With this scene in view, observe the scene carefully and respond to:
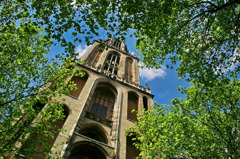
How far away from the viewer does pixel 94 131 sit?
43.6ft

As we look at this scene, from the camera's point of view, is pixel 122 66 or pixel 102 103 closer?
pixel 102 103

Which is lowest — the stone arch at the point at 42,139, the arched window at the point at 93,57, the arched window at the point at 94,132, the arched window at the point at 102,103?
the stone arch at the point at 42,139

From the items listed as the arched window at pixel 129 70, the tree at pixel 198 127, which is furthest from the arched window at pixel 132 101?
the tree at pixel 198 127

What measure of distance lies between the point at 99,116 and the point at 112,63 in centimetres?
1415

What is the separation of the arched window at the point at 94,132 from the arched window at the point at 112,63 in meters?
11.0

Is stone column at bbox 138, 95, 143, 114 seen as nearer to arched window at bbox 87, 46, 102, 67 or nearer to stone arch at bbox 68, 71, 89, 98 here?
stone arch at bbox 68, 71, 89, 98

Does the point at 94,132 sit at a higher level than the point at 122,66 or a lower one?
lower

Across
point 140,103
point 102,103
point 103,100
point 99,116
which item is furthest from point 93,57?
point 99,116

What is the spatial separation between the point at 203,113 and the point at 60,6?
10.3m

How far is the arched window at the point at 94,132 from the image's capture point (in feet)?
42.4

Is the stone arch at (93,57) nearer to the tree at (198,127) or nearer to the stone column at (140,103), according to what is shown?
the stone column at (140,103)

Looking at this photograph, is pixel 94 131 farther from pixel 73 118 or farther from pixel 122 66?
pixel 122 66

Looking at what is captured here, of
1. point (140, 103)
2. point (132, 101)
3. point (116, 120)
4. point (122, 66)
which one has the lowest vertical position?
point (116, 120)

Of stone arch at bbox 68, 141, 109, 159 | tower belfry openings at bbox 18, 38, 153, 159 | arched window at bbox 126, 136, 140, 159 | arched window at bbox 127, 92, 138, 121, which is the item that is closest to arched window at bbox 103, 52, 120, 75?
tower belfry openings at bbox 18, 38, 153, 159
